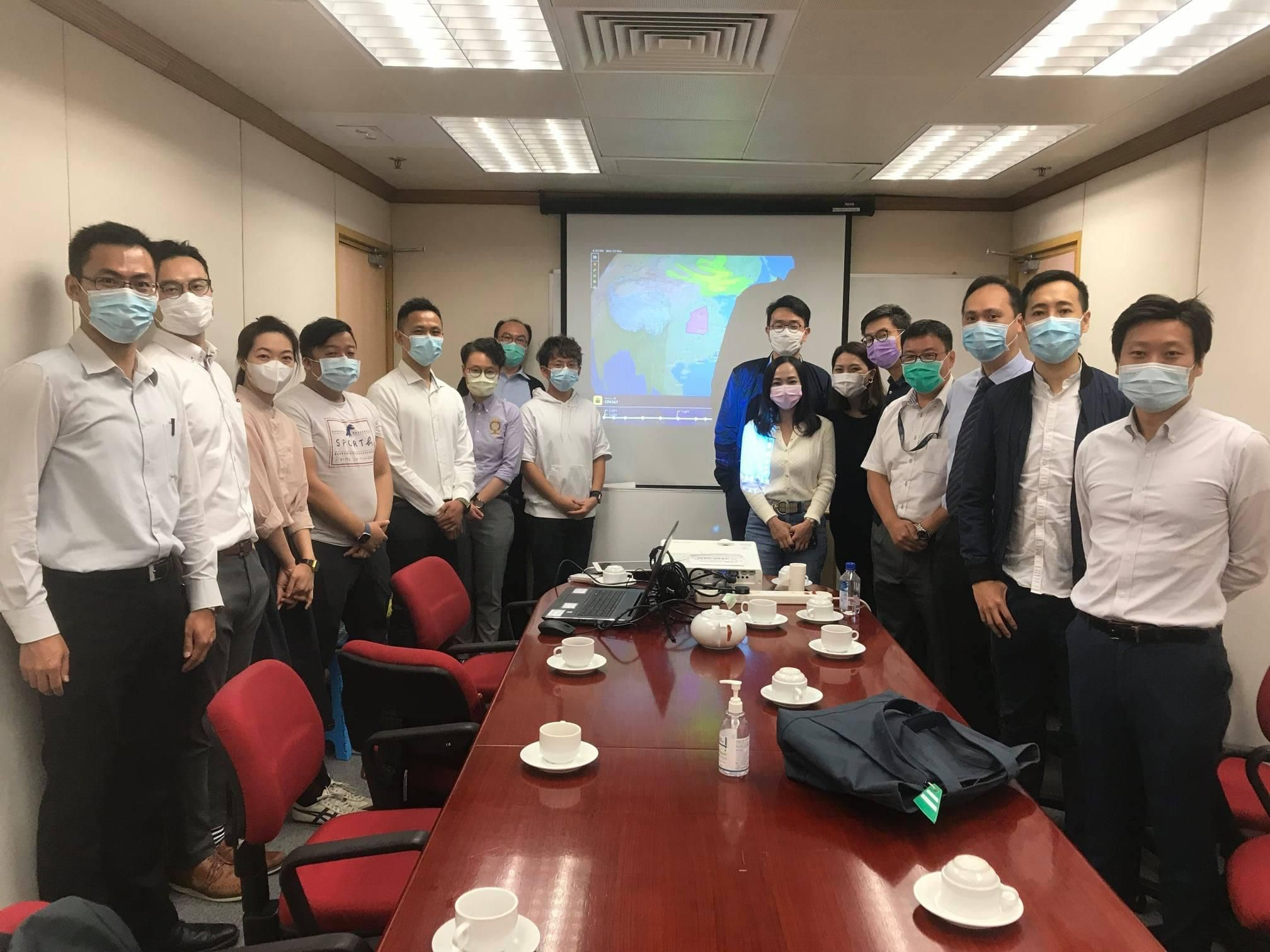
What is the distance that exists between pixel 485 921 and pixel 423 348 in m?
3.20

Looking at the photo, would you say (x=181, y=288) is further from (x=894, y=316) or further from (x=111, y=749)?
(x=894, y=316)

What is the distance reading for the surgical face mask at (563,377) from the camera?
14.9 feet

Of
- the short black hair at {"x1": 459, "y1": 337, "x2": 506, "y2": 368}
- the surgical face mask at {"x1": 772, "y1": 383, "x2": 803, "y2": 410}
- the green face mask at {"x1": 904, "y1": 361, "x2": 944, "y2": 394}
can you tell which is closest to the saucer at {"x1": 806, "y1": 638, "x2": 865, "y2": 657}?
the green face mask at {"x1": 904, "y1": 361, "x2": 944, "y2": 394}

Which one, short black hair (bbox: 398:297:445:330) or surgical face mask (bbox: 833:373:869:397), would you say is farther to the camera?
surgical face mask (bbox: 833:373:869:397)

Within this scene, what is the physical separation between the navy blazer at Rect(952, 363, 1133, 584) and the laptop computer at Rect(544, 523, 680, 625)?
997mm

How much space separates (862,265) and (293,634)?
4.37 metres

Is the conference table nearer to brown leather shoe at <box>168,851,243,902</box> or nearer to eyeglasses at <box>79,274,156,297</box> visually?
brown leather shoe at <box>168,851,243,902</box>

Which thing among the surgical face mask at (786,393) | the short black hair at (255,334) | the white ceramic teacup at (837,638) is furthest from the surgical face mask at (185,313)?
the surgical face mask at (786,393)

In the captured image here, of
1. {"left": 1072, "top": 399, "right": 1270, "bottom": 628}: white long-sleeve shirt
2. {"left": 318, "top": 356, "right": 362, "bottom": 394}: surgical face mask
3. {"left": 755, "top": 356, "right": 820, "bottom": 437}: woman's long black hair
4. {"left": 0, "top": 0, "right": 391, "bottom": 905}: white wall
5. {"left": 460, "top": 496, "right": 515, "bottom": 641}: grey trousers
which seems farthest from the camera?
{"left": 460, "top": 496, "right": 515, "bottom": 641}: grey trousers

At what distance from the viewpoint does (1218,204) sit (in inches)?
144

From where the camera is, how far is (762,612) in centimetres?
251

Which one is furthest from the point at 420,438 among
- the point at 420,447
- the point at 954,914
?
the point at 954,914

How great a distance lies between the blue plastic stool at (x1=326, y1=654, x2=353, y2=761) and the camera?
3.47m

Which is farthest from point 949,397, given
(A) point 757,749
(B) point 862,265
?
(B) point 862,265
